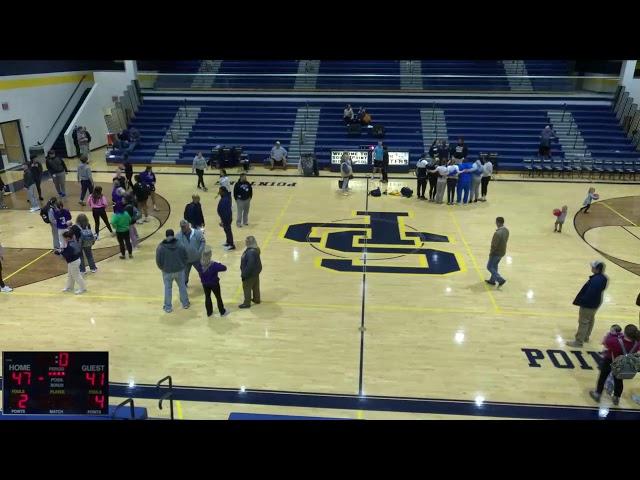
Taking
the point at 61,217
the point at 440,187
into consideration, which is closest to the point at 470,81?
the point at 440,187

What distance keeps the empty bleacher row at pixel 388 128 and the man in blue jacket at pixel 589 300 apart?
13466 mm

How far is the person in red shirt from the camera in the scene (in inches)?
243

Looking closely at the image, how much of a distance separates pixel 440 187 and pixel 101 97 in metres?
17.6

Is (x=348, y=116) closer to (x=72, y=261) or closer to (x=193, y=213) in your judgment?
(x=193, y=213)

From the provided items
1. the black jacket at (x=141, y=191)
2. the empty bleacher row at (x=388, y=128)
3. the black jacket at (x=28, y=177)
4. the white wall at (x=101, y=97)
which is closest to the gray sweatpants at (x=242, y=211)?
the black jacket at (x=141, y=191)

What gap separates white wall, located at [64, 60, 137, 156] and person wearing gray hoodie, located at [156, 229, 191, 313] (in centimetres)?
1781

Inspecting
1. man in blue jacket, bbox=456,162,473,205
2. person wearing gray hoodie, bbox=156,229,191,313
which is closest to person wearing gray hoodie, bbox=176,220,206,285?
person wearing gray hoodie, bbox=156,229,191,313

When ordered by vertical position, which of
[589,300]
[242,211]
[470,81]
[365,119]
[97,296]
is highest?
[470,81]

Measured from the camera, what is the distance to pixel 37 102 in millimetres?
20859

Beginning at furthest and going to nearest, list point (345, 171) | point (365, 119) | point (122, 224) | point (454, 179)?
point (365, 119)
point (345, 171)
point (454, 179)
point (122, 224)

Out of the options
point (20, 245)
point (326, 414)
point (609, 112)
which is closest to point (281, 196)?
point (20, 245)

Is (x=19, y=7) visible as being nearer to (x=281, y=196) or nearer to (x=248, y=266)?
(x=248, y=266)

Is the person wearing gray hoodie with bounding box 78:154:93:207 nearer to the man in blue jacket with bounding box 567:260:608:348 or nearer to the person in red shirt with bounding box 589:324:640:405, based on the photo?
the man in blue jacket with bounding box 567:260:608:348
